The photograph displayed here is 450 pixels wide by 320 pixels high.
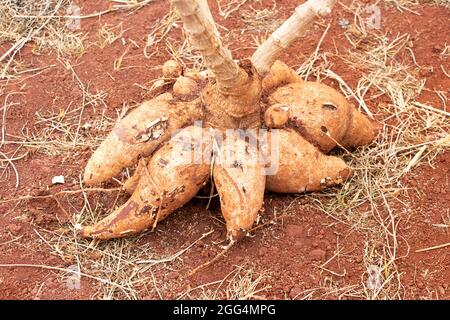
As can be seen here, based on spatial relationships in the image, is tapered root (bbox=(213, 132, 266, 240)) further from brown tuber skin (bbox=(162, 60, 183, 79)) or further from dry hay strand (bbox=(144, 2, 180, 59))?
dry hay strand (bbox=(144, 2, 180, 59))

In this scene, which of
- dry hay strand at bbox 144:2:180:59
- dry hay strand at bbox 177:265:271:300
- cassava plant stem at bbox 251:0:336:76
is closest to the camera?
cassava plant stem at bbox 251:0:336:76

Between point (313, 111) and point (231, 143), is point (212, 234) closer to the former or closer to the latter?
point (231, 143)

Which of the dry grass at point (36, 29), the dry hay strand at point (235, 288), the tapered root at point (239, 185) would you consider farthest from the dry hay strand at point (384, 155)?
the dry grass at point (36, 29)

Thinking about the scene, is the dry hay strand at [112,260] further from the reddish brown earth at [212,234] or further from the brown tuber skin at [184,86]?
the brown tuber skin at [184,86]

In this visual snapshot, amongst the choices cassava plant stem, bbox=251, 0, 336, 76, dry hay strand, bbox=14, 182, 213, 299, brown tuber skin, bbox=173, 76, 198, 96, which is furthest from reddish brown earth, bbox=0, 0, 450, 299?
cassava plant stem, bbox=251, 0, 336, 76

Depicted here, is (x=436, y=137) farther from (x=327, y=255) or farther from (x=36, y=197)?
(x=36, y=197)

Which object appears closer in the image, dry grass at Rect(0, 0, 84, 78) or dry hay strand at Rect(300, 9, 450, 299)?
dry hay strand at Rect(300, 9, 450, 299)

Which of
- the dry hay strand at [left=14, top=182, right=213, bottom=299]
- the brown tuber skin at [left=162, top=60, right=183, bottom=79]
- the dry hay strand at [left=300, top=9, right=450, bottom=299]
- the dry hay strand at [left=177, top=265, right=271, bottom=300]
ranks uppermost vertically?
the brown tuber skin at [left=162, top=60, right=183, bottom=79]

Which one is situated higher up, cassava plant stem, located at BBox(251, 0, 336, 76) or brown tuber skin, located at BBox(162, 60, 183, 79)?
cassava plant stem, located at BBox(251, 0, 336, 76)
